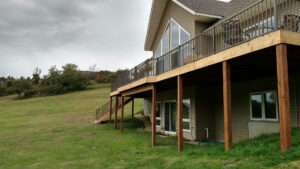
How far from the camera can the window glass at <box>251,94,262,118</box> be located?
9109 millimetres

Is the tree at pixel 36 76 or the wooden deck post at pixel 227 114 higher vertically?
the tree at pixel 36 76

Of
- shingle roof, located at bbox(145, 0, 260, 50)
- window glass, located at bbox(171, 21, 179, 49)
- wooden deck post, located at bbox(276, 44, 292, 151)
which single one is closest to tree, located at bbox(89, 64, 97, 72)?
shingle roof, located at bbox(145, 0, 260, 50)

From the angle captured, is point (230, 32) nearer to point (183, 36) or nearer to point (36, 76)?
point (183, 36)

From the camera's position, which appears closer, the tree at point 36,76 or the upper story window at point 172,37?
the upper story window at point 172,37

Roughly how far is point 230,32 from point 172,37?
22.6ft

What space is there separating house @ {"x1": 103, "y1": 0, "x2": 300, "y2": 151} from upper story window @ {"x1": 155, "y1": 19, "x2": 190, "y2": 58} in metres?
→ 0.06

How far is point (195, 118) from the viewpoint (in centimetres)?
1153

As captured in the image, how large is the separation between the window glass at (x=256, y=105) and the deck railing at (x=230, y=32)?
7.85ft

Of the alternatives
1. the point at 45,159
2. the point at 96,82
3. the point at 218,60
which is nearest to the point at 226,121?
the point at 218,60

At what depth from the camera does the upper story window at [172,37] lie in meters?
12.6

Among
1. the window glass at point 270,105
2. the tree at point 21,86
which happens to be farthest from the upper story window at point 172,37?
the tree at point 21,86

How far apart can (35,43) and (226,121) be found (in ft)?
118

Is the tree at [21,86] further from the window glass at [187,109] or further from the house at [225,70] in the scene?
the window glass at [187,109]

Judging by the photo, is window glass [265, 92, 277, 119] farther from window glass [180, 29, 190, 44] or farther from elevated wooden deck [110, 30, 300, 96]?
window glass [180, 29, 190, 44]
